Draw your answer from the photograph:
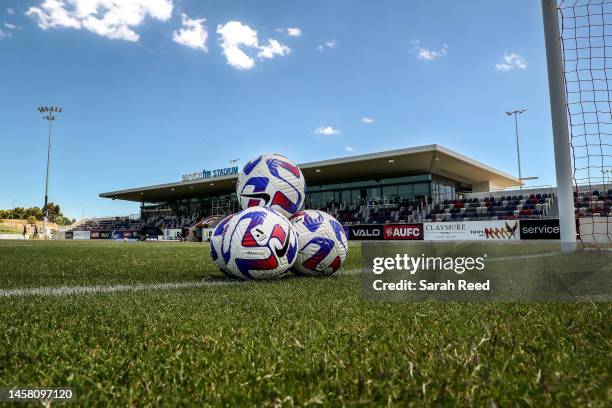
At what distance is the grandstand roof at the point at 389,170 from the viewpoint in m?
30.3

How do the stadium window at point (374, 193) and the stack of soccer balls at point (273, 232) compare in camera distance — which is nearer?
the stack of soccer balls at point (273, 232)

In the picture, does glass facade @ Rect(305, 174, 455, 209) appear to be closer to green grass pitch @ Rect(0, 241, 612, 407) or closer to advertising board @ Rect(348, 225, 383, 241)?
advertising board @ Rect(348, 225, 383, 241)

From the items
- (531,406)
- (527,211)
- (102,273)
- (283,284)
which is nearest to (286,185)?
(283,284)

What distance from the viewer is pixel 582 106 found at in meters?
5.52

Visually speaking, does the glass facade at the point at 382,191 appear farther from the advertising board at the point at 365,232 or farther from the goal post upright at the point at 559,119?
the goal post upright at the point at 559,119

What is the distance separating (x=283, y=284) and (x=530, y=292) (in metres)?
2.48

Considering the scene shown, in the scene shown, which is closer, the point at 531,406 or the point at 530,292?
the point at 531,406

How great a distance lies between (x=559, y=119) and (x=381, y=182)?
3255 centimetres

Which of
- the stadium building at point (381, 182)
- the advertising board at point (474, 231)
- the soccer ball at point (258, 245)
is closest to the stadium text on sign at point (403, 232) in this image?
the advertising board at point (474, 231)

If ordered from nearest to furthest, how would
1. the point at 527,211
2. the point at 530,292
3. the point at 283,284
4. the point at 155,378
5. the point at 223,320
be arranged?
the point at 155,378, the point at 223,320, the point at 530,292, the point at 283,284, the point at 527,211

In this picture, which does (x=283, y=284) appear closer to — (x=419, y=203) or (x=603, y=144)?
(x=603, y=144)

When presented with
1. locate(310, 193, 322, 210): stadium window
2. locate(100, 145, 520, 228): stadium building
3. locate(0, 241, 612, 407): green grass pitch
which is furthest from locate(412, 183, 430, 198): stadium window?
locate(0, 241, 612, 407): green grass pitch

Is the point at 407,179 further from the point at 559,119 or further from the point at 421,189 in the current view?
the point at 559,119

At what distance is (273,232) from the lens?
4.93 m
